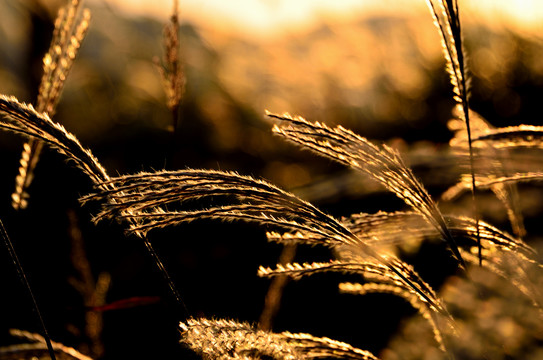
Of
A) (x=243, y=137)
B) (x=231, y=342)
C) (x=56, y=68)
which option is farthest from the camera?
(x=243, y=137)

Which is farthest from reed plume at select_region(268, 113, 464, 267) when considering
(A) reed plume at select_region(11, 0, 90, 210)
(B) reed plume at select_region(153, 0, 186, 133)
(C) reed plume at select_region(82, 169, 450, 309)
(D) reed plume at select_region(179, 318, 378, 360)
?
(A) reed plume at select_region(11, 0, 90, 210)

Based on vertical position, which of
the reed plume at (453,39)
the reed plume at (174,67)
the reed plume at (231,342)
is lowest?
the reed plume at (231,342)

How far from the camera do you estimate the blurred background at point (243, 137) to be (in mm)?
2547

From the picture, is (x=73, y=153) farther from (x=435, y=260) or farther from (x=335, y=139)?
(x=435, y=260)

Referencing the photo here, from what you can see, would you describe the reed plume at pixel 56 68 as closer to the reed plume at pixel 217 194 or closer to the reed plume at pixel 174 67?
the reed plume at pixel 174 67

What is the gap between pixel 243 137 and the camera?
5.20 metres

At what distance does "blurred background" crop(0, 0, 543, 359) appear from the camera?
2.55m

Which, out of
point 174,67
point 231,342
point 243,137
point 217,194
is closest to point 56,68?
point 174,67

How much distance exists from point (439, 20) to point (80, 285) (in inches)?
66.2

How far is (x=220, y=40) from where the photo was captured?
594 cm

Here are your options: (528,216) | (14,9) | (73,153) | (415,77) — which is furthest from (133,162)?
(73,153)

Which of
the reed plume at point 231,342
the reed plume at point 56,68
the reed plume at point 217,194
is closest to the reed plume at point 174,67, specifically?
the reed plume at point 56,68

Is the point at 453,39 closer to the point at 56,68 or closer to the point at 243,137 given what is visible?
the point at 56,68

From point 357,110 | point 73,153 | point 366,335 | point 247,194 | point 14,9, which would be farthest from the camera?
point 14,9
